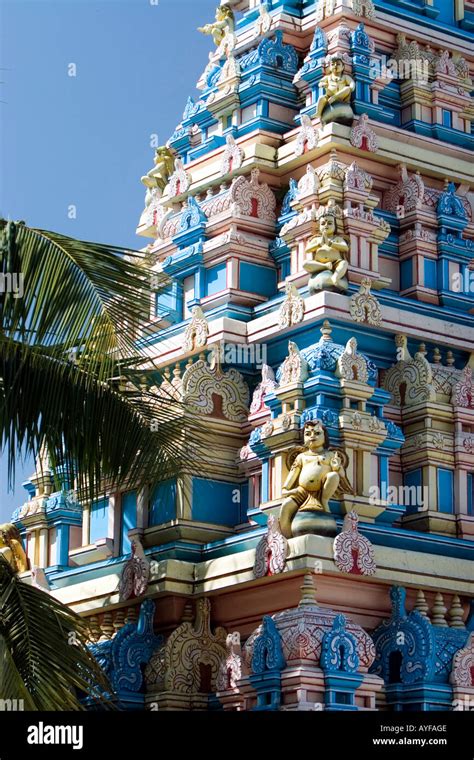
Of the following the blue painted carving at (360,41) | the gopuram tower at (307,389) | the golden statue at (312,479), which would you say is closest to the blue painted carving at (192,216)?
the gopuram tower at (307,389)

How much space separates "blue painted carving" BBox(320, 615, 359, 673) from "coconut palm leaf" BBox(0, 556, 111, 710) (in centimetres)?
393

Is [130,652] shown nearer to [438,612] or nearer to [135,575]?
[135,575]

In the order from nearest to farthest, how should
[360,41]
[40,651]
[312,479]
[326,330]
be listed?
1. [40,651]
2. [312,479]
3. [326,330]
4. [360,41]

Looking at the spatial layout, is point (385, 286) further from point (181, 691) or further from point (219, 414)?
point (181, 691)

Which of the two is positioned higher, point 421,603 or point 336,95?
point 336,95

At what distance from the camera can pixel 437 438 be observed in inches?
811

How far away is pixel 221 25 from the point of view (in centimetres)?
2458

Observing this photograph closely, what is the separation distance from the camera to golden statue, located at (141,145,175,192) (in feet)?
82.3

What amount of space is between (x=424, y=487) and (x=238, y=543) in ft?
8.16

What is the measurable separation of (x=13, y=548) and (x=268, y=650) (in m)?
5.96

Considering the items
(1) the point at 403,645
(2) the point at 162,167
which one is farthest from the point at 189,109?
(1) the point at 403,645

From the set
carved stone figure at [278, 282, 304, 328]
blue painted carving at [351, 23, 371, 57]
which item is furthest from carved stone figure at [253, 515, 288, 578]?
blue painted carving at [351, 23, 371, 57]

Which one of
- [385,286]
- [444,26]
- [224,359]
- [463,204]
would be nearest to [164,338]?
[224,359]

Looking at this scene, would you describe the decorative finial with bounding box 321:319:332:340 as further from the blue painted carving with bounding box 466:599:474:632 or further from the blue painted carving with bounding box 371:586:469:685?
the blue painted carving with bounding box 466:599:474:632
